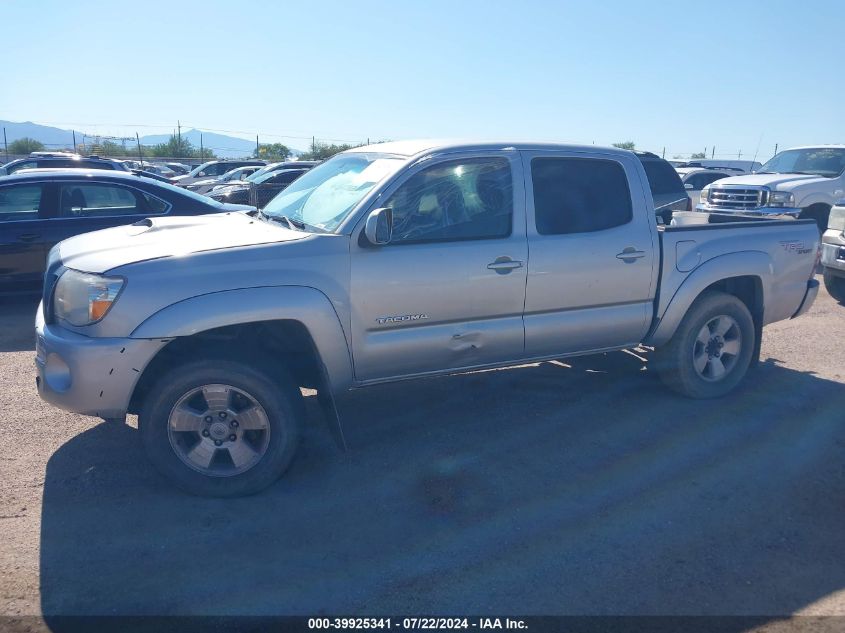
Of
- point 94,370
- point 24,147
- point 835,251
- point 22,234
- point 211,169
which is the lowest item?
point 94,370

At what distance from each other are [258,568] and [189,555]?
1.24ft

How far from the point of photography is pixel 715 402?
599 cm

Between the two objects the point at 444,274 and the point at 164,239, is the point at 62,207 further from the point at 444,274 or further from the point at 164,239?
the point at 444,274

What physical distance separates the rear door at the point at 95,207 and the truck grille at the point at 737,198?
9.97 meters

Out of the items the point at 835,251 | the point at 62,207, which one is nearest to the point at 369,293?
the point at 62,207

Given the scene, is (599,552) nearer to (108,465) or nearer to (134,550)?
(134,550)

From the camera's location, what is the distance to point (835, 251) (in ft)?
30.9

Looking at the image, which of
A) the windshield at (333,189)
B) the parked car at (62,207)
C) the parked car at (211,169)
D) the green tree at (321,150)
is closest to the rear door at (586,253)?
the windshield at (333,189)

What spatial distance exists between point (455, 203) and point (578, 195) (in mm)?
1005

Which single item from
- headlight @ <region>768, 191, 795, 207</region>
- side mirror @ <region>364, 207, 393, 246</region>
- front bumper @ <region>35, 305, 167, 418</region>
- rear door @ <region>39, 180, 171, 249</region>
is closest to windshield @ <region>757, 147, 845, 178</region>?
headlight @ <region>768, 191, 795, 207</region>

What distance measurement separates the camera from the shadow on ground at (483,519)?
3.42m

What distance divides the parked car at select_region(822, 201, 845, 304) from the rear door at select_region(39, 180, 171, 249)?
26.8ft

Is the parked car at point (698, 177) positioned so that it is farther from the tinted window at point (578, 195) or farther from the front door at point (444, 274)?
the front door at point (444, 274)

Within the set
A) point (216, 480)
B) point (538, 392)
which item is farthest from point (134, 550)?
point (538, 392)
